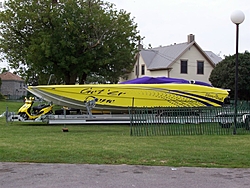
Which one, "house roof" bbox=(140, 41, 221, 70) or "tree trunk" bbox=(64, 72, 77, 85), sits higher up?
"house roof" bbox=(140, 41, 221, 70)

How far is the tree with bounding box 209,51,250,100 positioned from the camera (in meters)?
37.9

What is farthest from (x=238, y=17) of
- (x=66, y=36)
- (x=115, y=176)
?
(x=66, y=36)

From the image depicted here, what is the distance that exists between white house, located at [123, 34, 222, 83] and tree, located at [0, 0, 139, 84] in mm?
11546

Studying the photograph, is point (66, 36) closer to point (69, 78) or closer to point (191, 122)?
point (69, 78)

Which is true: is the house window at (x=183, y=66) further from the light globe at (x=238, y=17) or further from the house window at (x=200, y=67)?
the light globe at (x=238, y=17)

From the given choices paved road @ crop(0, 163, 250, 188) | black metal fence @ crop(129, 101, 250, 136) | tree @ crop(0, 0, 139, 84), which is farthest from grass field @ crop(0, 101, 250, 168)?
tree @ crop(0, 0, 139, 84)

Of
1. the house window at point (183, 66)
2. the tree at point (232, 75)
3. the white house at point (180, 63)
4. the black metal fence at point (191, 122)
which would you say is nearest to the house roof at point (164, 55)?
the white house at point (180, 63)

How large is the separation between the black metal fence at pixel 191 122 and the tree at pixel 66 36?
14723 millimetres

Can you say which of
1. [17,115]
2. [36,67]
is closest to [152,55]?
[36,67]

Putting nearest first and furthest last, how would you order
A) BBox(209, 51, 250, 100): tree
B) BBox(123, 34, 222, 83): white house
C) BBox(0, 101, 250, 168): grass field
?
BBox(0, 101, 250, 168): grass field
BBox(209, 51, 250, 100): tree
BBox(123, 34, 222, 83): white house

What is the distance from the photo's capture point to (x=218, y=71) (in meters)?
39.4

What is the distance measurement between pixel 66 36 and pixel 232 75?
1716 cm

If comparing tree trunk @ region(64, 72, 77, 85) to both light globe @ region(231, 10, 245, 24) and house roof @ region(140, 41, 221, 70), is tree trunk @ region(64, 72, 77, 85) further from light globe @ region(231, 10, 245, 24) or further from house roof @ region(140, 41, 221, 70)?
light globe @ region(231, 10, 245, 24)

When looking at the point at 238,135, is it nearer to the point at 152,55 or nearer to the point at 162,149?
the point at 162,149
